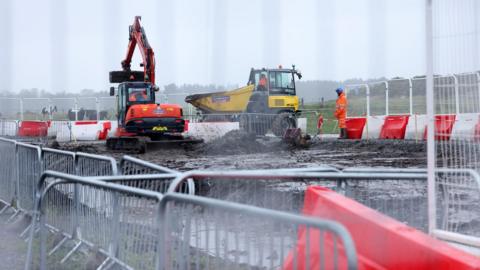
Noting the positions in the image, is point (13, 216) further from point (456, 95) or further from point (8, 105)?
point (456, 95)

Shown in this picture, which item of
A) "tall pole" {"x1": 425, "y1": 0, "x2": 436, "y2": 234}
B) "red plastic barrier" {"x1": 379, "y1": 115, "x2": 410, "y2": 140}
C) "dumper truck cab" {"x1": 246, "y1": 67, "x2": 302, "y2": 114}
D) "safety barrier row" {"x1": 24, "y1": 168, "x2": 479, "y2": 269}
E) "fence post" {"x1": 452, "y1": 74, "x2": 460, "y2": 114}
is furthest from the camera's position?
"dumper truck cab" {"x1": 246, "y1": 67, "x2": 302, "y2": 114}

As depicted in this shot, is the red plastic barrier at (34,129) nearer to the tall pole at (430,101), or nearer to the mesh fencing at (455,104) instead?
the mesh fencing at (455,104)

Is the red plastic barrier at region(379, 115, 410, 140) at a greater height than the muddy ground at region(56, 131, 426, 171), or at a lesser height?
greater

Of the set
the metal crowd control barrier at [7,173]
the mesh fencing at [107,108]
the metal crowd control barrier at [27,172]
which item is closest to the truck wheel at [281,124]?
the mesh fencing at [107,108]

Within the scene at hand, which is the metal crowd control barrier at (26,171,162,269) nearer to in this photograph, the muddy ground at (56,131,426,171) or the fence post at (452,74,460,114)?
the fence post at (452,74,460,114)

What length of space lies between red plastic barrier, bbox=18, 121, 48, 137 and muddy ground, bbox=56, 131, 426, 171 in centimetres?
570

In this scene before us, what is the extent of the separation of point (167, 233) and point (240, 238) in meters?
0.45

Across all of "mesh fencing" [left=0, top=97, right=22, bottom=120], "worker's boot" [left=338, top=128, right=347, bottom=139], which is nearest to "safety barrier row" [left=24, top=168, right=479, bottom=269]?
"mesh fencing" [left=0, top=97, right=22, bottom=120]

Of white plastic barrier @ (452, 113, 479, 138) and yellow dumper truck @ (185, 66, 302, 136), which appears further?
yellow dumper truck @ (185, 66, 302, 136)

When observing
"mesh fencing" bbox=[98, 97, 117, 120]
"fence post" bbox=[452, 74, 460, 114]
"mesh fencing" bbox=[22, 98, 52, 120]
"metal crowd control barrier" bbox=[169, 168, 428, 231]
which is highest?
"mesh fencing" bbox=[98, 97, 117, 120]

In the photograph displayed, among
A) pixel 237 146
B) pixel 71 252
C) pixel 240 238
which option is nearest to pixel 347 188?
pixel 240 238

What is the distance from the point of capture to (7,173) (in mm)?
8281

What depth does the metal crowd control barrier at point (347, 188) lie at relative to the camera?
409cm

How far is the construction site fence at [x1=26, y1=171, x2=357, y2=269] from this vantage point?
2549 mm
